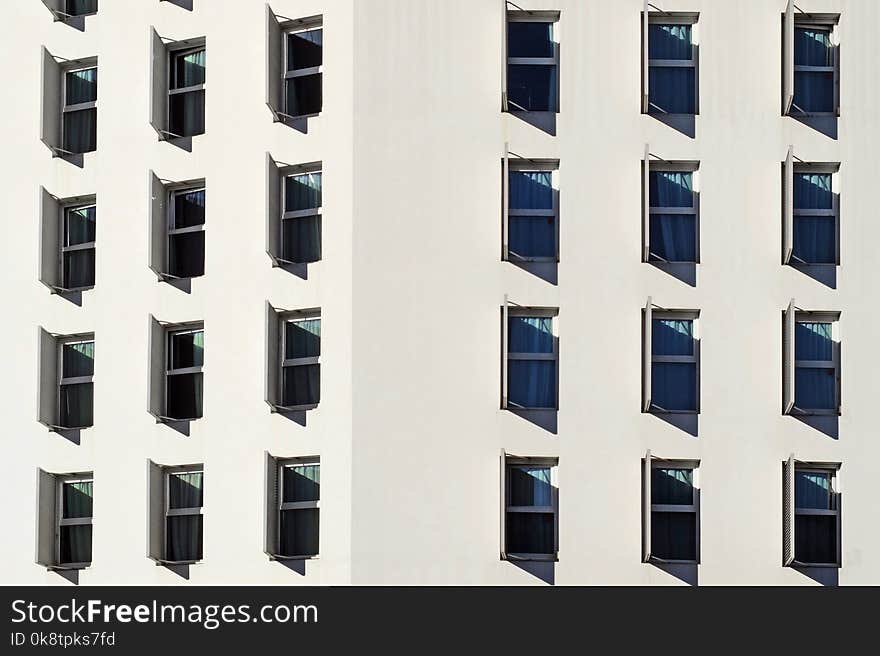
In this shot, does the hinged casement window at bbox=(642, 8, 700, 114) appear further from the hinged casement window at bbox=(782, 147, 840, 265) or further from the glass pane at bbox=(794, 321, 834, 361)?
the glass pane at bbox=(794, 321, 834, 361)

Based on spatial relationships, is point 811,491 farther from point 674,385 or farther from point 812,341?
point 674,385

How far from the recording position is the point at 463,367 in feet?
98.1

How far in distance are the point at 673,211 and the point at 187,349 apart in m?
8.46

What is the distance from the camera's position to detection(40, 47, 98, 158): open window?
33344 mm

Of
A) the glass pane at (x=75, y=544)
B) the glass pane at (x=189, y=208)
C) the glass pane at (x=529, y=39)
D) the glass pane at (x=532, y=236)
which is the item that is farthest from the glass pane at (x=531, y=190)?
the glass pane at (x=75, y=544)

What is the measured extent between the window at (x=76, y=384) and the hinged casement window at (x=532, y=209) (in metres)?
7.79

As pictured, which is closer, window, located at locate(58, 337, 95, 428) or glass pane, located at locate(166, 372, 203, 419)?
glass pane, located at locate(166, 372, 203, 419)

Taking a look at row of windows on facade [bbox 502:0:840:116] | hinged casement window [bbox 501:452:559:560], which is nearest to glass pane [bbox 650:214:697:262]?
row of windows on facade [bbox 502:0:840:116]

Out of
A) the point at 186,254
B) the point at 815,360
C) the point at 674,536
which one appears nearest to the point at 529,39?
the point at 186,254

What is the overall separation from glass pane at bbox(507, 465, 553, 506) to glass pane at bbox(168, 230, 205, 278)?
6.53m

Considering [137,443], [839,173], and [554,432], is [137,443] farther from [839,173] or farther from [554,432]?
[839,173]

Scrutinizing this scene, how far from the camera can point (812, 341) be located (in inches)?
1192

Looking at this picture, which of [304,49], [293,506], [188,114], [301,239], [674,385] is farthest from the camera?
[188,114]
